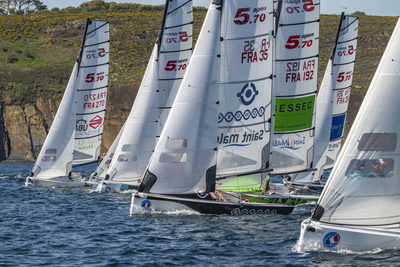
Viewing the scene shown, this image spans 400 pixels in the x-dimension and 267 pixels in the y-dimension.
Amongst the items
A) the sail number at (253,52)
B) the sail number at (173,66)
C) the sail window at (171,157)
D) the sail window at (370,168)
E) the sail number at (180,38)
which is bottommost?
the sail window at (370,168)

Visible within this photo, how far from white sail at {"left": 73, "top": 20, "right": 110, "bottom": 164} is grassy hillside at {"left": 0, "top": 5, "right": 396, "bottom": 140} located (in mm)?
40784

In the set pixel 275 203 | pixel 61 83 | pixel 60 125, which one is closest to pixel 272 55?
pixel 275 203

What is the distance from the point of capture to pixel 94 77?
3912 cm

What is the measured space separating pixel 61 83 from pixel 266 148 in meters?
63.0

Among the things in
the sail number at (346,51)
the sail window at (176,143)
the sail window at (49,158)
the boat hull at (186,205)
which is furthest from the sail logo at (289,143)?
the sail window at (49,158)

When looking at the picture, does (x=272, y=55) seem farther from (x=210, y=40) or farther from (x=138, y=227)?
(x=138, y=227)

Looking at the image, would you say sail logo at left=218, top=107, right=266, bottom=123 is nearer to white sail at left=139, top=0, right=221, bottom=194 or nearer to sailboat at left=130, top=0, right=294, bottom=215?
sailboat at left=130, top=0, right=294, bottom=215

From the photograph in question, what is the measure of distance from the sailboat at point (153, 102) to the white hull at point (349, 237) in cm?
1664

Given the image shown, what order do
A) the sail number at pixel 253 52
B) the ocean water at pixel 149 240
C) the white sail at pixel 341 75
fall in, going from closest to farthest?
the ocean water at pixel 149 240 → the sail number at pixel 253 52 → the white sail at pixel 341 75

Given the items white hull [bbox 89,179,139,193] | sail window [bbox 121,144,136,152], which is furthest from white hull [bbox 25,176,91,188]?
sail window [bbox 121,144,136,152]

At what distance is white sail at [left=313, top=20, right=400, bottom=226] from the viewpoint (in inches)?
634

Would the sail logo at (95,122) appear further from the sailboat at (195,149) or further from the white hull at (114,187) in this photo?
the sailboat at (195,149)

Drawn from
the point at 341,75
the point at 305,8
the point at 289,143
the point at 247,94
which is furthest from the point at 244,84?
the point at 341,75

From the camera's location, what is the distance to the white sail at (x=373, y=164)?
16.1 m
